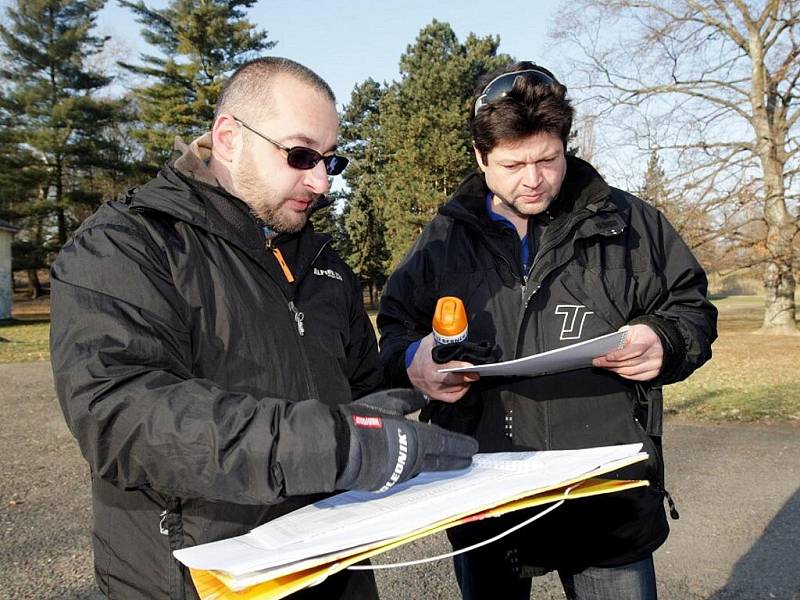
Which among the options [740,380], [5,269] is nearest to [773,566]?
[740,380]

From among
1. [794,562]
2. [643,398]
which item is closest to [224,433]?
[643,398]

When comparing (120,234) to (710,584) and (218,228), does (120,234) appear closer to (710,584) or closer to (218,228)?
(218,228)

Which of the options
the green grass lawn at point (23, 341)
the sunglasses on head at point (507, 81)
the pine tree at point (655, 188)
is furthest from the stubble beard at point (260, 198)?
the pine tree at point (655, 188)

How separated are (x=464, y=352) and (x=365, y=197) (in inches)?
1583

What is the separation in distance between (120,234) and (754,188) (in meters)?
21.2

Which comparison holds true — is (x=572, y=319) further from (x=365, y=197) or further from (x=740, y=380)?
(x=365, y=197)

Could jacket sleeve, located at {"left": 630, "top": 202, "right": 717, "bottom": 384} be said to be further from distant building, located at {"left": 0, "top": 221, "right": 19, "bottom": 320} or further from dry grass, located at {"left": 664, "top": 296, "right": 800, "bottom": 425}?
distant building, located at {"left": 0, "top": 221, "right": 19, "bottom": 320}

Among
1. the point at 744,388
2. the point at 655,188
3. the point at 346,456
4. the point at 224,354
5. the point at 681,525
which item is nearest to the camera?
the point at 346,456

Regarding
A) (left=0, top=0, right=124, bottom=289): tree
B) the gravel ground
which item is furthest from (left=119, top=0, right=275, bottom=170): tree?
the gravel ground

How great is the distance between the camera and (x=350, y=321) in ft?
7.84

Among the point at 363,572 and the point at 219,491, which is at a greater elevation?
the point at 219,491

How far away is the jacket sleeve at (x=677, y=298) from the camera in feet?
7.73

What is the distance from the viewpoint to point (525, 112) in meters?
2.40

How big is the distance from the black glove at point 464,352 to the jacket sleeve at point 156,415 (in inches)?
31.7
